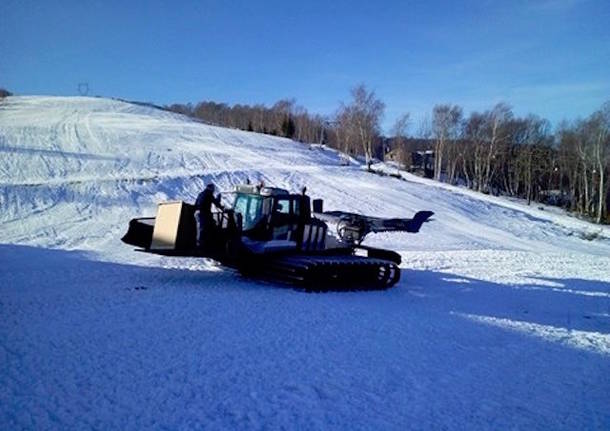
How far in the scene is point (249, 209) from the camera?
44.1 feet

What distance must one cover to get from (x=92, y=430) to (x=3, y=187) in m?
23.0

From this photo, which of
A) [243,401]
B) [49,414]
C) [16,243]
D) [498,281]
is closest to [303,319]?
[243,401]

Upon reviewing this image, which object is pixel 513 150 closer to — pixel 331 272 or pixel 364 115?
pixel 364 115

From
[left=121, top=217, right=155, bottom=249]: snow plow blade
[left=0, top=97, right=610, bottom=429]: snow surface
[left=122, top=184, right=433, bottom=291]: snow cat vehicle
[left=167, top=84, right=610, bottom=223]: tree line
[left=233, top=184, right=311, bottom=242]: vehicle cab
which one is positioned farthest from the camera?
[left=167, top=84, right=610, bottom=223]: tree line

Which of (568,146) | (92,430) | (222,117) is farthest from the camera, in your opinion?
(222,117)

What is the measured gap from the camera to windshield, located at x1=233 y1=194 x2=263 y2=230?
1329 centimetres

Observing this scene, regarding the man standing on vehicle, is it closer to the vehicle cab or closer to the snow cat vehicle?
the snow cat vehicle

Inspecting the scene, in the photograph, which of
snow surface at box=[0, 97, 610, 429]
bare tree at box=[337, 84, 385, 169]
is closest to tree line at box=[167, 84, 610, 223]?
bare tree at box=[337, 84, 385, 169]

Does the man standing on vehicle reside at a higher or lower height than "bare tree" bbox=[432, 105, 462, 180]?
lower

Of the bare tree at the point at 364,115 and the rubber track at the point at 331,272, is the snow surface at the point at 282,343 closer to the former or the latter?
the rubber track at the point at 331,272

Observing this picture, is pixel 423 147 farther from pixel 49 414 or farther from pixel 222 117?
pixel 49 414

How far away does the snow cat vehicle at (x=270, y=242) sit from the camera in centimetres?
1164

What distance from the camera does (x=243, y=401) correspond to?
539 centimetres

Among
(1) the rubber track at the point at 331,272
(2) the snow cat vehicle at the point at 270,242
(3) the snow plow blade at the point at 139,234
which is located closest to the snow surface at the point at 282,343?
(1) the rubber track at the point at 331,272
